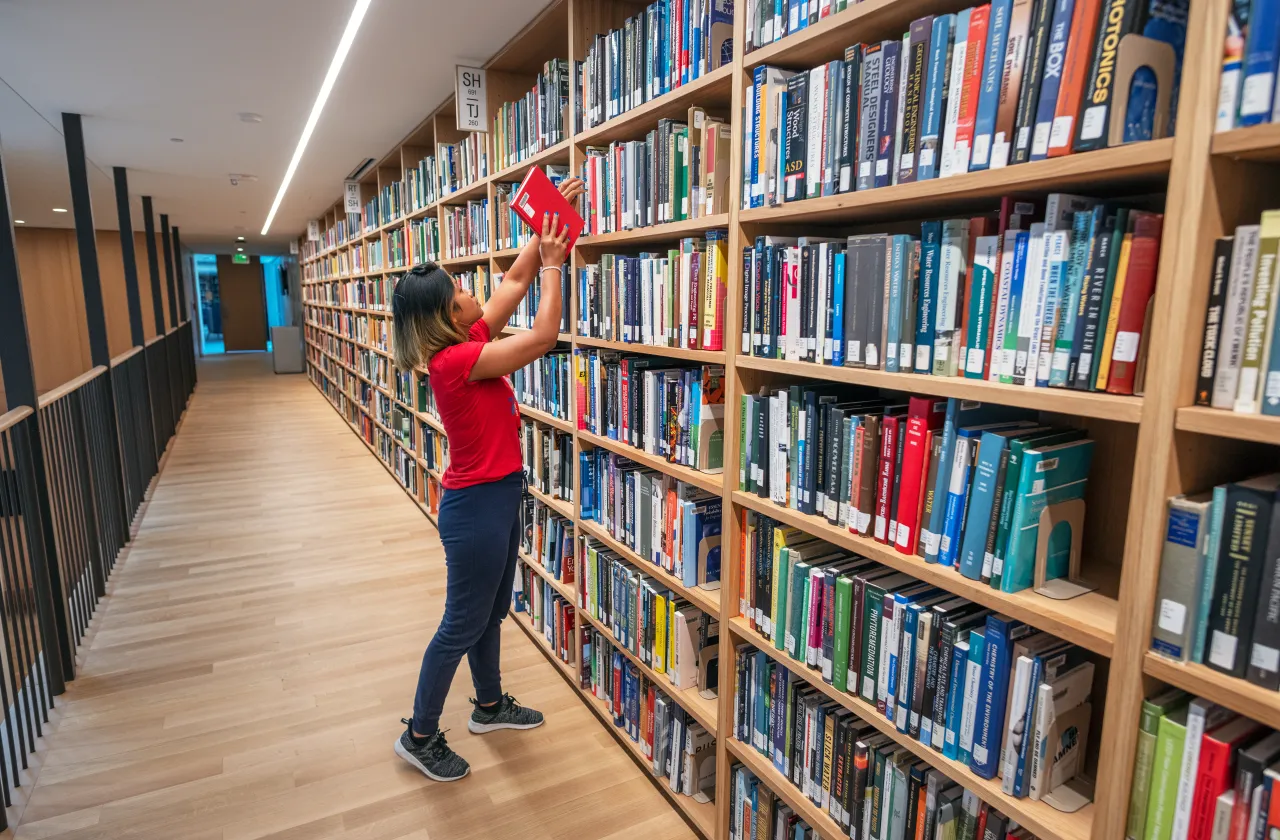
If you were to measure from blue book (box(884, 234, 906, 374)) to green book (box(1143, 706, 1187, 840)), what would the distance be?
67cm

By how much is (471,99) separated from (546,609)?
93.6 inches

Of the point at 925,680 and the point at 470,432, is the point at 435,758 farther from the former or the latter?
the point at 925,680

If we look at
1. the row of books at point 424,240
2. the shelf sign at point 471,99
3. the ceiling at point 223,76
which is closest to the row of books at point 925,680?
the ceiling at point 223,76

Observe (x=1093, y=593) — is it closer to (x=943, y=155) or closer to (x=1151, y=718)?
(x=1151, y=718)

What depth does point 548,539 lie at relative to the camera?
300cm

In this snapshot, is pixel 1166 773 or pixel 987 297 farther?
pixel 987 297

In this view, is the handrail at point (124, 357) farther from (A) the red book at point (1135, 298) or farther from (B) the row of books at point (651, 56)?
(A) the red book at point (1135, 298)

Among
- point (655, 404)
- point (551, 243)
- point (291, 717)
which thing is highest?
point (551, 243)

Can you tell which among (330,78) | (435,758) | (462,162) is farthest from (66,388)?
(435,758)

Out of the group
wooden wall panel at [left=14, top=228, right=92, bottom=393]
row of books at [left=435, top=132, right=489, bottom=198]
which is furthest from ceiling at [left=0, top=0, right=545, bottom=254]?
wooden wall panel at [left=14, top=228, right=92, bottom=393]

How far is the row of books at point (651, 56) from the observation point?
5.92 feet

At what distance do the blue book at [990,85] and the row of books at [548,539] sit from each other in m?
2.09

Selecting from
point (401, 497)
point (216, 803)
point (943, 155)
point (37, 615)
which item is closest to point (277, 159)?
point (401, 497)

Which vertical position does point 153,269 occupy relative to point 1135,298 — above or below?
above
